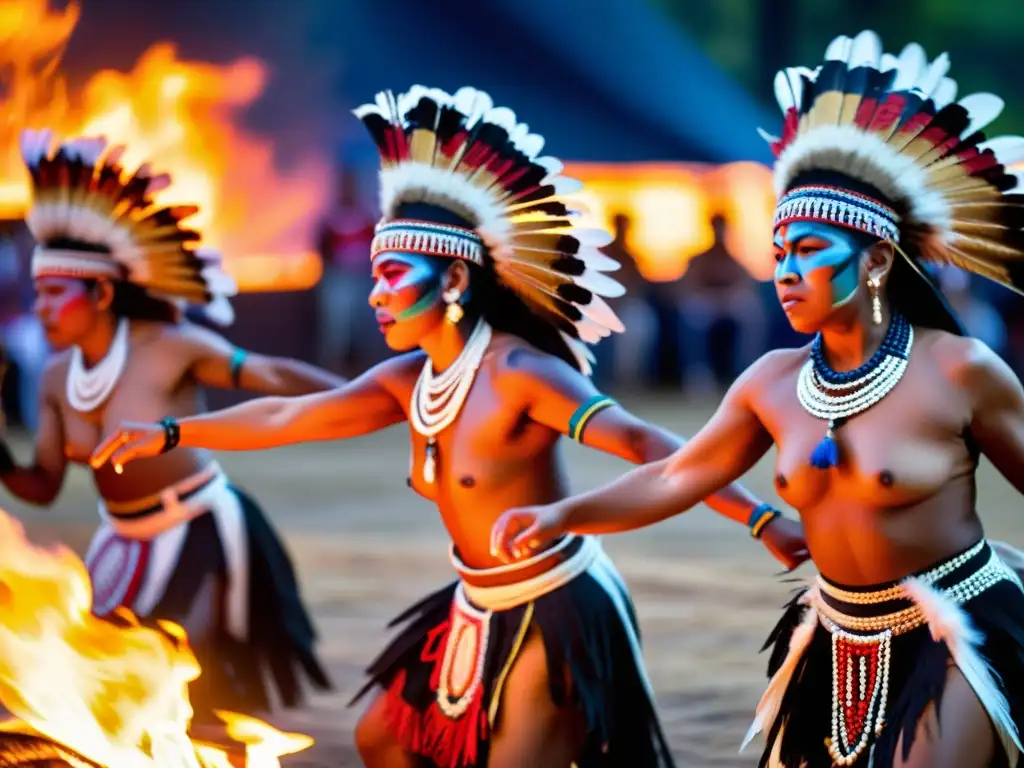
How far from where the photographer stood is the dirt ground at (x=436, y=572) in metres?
5.68

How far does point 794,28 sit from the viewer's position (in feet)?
80.6

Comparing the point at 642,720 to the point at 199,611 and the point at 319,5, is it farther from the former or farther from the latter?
the point at 319,5

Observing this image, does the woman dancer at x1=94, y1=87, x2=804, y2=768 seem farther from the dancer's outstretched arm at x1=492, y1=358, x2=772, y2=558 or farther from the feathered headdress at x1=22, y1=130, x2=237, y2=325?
the feathered headdress at x1=22, y1=130, x2=237, y2=325

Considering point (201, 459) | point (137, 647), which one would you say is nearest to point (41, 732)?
point (137, 647)

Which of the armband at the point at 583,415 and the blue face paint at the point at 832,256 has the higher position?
the blue face paint at the point at 832,256

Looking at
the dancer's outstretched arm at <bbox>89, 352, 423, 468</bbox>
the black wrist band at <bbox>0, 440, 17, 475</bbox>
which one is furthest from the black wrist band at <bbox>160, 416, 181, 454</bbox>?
the black wrist band at <bbox>0, 440, 17, 475</bbox>

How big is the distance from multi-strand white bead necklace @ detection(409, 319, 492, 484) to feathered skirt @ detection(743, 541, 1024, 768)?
107 cm

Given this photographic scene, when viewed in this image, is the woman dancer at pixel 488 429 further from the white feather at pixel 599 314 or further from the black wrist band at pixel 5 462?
the black wrist band at pixel 5 462

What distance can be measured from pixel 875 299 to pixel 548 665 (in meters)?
1.23

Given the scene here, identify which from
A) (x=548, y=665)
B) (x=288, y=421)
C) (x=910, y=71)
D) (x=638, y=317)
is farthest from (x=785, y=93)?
(x=638, y=317)

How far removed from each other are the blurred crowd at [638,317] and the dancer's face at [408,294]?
10.8m

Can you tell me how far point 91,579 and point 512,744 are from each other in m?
2.16

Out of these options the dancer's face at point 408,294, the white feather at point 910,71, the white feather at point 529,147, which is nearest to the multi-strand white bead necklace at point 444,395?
the dancer's face at point 408,294

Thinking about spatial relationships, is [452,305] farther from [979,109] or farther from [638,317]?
[638,317]
